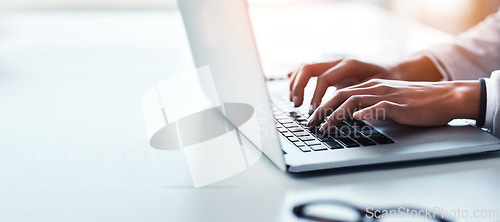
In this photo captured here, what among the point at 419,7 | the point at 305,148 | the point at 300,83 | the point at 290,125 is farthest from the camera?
the point at 419,7

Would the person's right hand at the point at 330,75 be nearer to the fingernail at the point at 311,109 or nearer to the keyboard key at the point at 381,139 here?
the fingernail at the point at 311,109

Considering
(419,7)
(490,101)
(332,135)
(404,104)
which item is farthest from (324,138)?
(419,7)

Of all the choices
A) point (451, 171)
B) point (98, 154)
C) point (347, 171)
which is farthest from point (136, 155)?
point (451, 171)

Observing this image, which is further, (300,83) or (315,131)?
(300,83)

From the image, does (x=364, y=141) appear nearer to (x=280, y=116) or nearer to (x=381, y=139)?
(x=381, y=139)

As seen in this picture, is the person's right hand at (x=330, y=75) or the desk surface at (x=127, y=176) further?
the person's right hand at (x=330, y=75)

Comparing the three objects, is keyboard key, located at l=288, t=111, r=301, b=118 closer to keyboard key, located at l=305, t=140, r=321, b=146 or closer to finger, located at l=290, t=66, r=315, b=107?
finger, located at l=290, t=66, r=315, b=107

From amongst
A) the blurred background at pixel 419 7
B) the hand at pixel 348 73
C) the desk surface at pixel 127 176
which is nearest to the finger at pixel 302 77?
the hand at pixel 348 73

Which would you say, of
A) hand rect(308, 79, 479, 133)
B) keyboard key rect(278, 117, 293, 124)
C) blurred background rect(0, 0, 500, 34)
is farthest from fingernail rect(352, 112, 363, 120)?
blurred background rect(0, 0, 500, 34)

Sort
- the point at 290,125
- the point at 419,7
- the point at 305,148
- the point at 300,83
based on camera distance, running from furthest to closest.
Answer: the point at 419,7 → the point at 300,83 → the point at 290,125 → the point at 305,148

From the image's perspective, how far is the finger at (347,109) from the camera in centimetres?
77

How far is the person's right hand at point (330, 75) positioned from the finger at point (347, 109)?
0.10 metres

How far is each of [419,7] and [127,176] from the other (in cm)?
242

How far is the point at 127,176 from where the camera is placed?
717 millimetres
